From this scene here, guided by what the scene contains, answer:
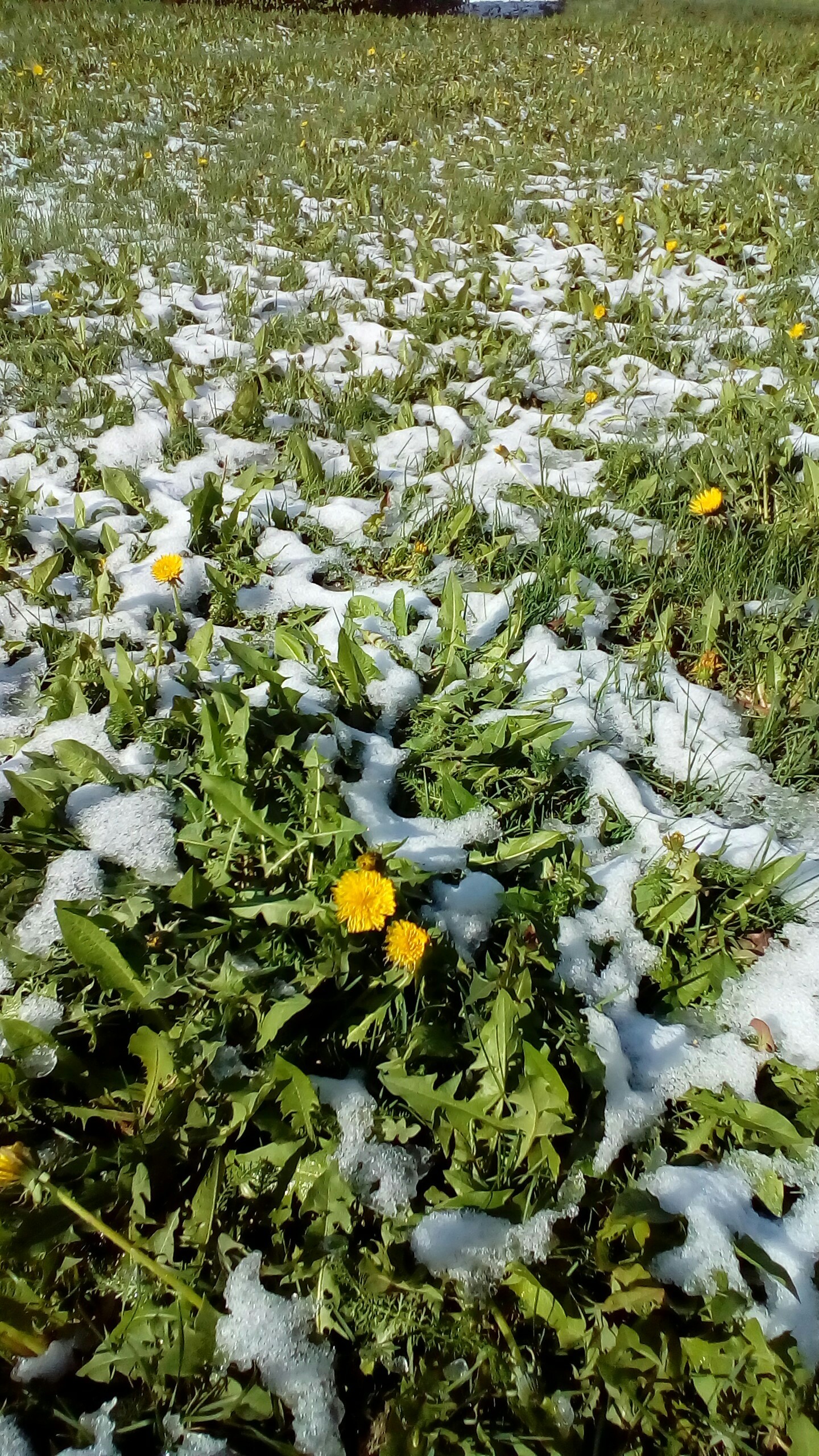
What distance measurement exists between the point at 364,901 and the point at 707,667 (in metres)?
1.22

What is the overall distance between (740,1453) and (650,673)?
5.03ft

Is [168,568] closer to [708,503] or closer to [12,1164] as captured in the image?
[12,1164]

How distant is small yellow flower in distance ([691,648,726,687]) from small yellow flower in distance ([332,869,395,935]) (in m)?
1.16

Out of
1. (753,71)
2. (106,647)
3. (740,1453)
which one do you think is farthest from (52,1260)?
(753,71)

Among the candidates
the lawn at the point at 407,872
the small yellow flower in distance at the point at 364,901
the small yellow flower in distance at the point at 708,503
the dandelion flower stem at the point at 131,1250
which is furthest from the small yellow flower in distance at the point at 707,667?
the dandelion flower stem at the point at 131,1250

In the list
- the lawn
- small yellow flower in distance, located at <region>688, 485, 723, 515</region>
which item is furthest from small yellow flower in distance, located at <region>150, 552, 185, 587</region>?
small yellow flower in distance, located at <region>688, 485, 723, 515</region>

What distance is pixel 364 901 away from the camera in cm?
138

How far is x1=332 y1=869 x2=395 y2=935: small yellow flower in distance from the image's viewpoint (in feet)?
4.48

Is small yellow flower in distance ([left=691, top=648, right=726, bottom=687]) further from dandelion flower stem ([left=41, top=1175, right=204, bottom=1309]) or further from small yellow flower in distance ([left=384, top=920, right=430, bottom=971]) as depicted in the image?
dandelion flower stem ([left=41, top=1175, right=204, bottom=1309])

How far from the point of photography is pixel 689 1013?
5.00 ft

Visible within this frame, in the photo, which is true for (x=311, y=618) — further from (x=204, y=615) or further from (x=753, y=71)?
(x=753, y=71)

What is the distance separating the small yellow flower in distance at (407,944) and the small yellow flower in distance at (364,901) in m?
0.03

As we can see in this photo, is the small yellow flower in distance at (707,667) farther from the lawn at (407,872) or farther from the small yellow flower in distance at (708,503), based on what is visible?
the small yellow flower in distance at (708,503)

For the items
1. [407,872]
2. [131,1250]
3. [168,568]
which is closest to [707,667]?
[407,872]
